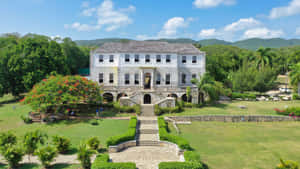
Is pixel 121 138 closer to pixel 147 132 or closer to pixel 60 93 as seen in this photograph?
pixel 147 132

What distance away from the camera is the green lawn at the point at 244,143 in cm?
1585

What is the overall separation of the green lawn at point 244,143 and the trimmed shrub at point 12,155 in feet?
47.2

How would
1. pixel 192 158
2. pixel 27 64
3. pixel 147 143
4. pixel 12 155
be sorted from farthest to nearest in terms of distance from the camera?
pixel 27 64, pixel 147 143, pixel 192 158, pixel 12 155

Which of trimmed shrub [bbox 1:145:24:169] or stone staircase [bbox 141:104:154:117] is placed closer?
trimmed shrub [bbox 1:145:24:169]

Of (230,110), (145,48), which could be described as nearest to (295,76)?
(230,110)

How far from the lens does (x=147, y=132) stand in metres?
22.3

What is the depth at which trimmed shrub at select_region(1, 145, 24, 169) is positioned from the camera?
45.5ft

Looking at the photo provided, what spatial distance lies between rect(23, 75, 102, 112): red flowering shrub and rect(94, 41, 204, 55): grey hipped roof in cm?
1110

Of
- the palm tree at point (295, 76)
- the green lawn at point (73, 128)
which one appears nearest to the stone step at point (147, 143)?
the green lawn at point (73, 128)

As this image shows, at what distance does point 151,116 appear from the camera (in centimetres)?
2881

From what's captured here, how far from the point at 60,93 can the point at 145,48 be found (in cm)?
1814

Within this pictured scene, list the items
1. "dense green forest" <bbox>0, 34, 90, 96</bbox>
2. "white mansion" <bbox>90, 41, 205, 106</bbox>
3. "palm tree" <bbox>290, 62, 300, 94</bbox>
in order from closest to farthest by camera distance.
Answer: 1. "dense green forest" <bbox>0, 34, 90, 96</bbox>
2. "white mansion" <bbox>90, 41, 205, 106</bbox>
3. "palm tree" <bbox>290, 62, 300, 94</bbox>

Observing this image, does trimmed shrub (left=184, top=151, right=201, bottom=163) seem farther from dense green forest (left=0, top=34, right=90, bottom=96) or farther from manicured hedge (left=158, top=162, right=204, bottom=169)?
dense green forest (left=0, top=34, right=90, bottom=96)

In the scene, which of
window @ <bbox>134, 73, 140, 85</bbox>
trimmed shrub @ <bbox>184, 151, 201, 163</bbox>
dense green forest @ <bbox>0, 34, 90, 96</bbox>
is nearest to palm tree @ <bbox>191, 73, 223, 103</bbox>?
window @ <bbox>134, 73, 140, 85</bbox>
